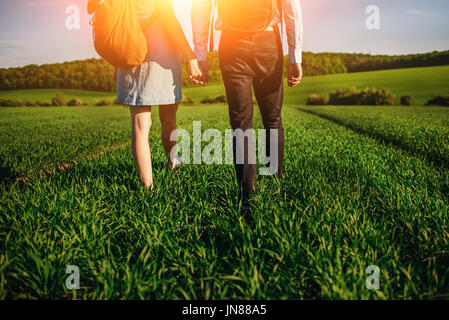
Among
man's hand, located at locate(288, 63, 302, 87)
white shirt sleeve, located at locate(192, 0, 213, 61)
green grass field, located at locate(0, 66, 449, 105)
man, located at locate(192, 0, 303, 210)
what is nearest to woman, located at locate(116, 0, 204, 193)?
white shirt sleeve, located at locate(192, 0, 213, 61)

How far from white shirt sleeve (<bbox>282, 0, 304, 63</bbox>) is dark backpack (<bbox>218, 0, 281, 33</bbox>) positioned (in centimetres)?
12

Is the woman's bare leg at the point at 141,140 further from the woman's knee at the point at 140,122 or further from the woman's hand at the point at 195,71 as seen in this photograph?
the woman's hand at the point at 195,71

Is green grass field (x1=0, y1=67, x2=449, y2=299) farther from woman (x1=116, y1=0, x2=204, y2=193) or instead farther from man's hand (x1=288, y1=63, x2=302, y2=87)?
man's hand (x1=288, y1=63, x2=302, y2=87)

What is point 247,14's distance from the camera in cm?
204

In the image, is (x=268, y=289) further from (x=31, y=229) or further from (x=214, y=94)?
(x=214, y=94)

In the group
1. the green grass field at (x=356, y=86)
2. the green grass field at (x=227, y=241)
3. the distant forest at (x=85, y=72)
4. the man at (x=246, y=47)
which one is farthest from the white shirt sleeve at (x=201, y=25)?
the green grass field at (x=356, y=86)

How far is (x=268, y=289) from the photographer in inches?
50.9

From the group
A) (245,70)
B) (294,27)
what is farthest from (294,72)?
(245,70)

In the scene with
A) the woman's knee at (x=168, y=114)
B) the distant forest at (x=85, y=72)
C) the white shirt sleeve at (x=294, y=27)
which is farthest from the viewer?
the distant forest at (x=85, y=72)

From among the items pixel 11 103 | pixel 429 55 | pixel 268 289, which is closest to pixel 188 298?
pixel 268 289

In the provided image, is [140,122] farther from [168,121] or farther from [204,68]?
[204,68]

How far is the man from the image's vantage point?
6.81ft

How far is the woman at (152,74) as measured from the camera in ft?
7.49
